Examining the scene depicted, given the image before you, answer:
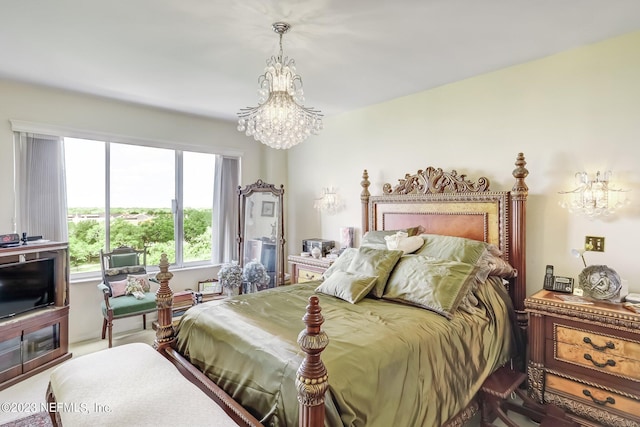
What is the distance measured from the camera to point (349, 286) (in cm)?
245

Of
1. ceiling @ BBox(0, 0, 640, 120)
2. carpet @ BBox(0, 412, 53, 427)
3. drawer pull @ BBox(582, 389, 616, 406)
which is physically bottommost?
carpet @ BBox(0, 412, 53, 427)

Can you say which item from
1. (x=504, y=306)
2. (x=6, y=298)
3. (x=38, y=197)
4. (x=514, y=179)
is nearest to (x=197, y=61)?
(x=38, y=197)

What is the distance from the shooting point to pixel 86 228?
378 cm

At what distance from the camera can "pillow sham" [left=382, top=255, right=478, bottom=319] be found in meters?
2.15

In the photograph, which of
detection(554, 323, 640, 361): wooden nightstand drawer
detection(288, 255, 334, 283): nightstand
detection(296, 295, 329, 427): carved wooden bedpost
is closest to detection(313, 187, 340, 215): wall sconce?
detection(288, 255, 334, 283): nightstand

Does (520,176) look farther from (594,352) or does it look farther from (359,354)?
(359,354)

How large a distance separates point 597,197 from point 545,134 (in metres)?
0.65

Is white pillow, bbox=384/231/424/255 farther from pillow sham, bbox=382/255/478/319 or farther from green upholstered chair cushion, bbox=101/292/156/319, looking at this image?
green upholstered chair cushion, bbox=101/292/156/319

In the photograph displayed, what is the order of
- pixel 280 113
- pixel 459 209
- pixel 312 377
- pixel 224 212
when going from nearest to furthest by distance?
pixel 312 377 < pixel 280 113 < pixel 459 209 < pixel 224 212

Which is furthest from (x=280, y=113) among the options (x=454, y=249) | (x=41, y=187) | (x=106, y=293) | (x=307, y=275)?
(x=41, y=187)

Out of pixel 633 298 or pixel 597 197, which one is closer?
pixel 633 298

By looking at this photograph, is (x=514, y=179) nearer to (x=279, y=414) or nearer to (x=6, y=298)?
(x=279, y=414)

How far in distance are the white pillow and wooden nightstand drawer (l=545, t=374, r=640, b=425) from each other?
1279 millimetres

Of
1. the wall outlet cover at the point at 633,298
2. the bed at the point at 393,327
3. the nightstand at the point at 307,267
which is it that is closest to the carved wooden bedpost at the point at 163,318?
the bed at the point at 393,327
